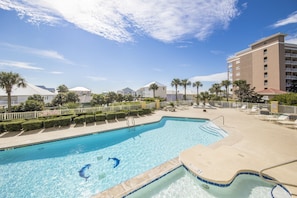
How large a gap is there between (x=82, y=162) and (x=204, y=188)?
219 inches

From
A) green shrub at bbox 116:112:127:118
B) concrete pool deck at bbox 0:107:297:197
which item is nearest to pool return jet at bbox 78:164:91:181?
concrete pool deck at bbox 0:107:297:197

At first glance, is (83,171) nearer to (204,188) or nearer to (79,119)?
(204,188)

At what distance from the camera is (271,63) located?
29.5 m

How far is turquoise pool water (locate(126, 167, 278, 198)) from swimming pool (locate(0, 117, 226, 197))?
1.40m

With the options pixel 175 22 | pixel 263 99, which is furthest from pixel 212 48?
pixel 263 99

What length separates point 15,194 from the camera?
13.7 feet

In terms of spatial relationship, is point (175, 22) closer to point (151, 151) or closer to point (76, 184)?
point (151, 151)

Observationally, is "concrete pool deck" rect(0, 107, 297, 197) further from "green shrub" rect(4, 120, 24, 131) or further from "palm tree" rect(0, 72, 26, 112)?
"palm tree" rect(0, 72, 26, 112)

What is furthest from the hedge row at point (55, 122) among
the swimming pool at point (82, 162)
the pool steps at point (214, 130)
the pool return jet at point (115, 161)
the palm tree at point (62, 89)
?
the palm tree at point (62, 89)

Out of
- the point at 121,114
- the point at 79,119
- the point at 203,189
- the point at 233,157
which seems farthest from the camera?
the point at 121,114

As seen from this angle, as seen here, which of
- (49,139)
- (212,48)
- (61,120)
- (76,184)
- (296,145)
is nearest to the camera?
(76,184)

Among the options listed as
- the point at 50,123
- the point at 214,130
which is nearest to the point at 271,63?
the point at 214,130

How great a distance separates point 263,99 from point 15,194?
34.0 m

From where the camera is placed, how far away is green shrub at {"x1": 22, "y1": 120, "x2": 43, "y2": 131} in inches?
369
